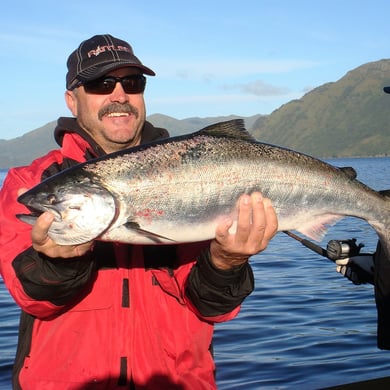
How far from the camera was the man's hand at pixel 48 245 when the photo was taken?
4.22m

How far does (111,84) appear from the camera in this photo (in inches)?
217

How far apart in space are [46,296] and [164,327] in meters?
0.91

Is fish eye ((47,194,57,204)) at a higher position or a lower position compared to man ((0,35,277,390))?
higher

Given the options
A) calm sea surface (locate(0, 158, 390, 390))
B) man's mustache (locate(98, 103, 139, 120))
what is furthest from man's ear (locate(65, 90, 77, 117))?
calm sea surface (locate(0, 158, 390, 390))

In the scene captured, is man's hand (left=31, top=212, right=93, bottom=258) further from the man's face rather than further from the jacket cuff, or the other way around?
the man's face

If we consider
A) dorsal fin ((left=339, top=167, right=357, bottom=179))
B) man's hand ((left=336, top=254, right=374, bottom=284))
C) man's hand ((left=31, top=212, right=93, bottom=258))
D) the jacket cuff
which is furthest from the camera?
man's hand ((left=336, top=254, right=374, bottom=284))

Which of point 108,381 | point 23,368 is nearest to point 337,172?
point 108,381

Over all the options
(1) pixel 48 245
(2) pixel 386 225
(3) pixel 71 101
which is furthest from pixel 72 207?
(2) pixel 386 225

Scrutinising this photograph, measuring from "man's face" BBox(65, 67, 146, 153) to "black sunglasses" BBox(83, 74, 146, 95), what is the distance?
3cm

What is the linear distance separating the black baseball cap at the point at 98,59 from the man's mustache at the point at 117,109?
0.26 metres

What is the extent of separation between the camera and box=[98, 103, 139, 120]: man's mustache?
5465 millimetres

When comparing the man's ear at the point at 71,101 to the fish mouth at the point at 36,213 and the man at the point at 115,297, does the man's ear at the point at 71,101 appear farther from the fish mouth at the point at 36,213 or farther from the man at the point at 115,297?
the fish mouth at the point at 36,213

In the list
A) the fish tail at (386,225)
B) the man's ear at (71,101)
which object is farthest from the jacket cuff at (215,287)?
the man's ear at (71,101)

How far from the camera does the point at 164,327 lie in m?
4.84
